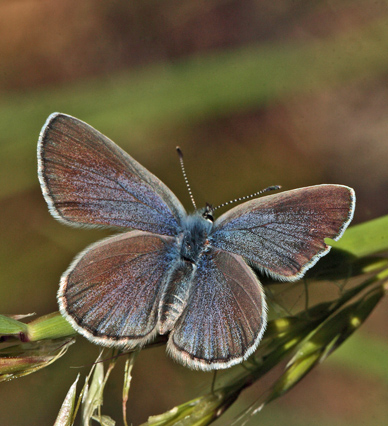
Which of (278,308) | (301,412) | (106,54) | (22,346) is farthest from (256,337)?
(106,54)

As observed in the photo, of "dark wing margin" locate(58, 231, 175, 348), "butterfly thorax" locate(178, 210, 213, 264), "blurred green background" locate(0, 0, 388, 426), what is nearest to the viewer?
"dark wing margin" locate(58, 231, 175, 348)

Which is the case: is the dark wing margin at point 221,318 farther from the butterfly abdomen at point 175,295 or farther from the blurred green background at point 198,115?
the blurred green background at point 198,115

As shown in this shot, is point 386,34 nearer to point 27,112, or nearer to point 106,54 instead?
point 106,54

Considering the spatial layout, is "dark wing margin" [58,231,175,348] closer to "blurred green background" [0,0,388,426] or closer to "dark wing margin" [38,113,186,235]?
"dark wing margin" [38,113,186,235]

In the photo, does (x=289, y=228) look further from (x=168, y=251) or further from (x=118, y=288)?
(x=118, y=288)

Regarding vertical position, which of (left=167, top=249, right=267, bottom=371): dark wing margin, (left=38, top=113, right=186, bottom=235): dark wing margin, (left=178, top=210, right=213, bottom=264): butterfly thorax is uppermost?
(left=38, top=113, right=186, bottom=235): dark wing margin

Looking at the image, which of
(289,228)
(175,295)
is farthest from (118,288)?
(289,228)

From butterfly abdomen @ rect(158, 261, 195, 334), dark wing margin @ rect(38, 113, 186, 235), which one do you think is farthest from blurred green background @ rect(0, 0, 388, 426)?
butterfly abdomen @ rect(158, 261, 195, 334)
